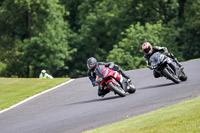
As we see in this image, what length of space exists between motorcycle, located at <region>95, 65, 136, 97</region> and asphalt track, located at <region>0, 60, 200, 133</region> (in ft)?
1.11

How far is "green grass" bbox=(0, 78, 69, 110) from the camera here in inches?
756

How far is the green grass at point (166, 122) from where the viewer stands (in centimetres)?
884

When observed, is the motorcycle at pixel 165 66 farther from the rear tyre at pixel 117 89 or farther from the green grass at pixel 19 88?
the green grass at pixel 19 88

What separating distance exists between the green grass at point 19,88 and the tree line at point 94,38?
26.3 m

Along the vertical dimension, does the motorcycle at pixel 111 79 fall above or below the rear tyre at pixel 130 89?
above

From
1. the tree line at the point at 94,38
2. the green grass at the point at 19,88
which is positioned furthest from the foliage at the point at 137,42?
the green grass at the point at 19,88

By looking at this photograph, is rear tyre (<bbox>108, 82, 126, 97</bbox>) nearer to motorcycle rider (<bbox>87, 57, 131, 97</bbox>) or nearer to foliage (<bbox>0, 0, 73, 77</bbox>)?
motorcycle rider (<bbox>87, 57, 131, 97</bbox>)

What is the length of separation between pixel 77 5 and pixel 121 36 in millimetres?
11908

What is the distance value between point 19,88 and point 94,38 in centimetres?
3824

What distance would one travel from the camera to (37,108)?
1622 centimetres

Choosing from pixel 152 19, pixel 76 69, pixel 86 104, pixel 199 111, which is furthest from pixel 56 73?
pixel 199 111

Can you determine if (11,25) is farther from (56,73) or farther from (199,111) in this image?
(199,111)

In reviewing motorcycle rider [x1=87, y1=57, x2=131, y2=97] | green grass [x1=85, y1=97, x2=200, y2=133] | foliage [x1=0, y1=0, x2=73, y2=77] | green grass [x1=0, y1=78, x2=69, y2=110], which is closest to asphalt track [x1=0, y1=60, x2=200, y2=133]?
motorcycle rider [x1=87, y1=57, x2=131, y2=97]

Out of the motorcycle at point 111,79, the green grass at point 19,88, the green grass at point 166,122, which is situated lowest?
the green grass at point 19,88
